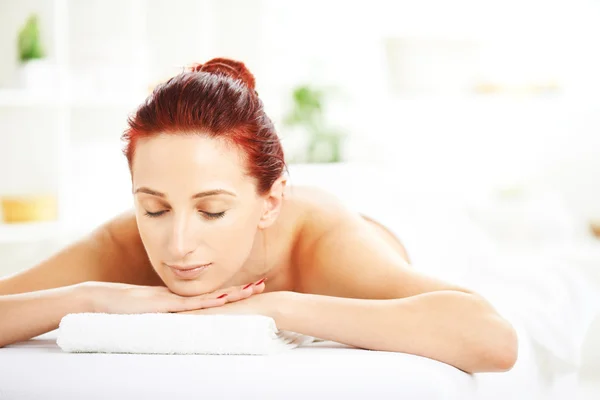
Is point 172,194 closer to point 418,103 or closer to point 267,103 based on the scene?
point 267,103

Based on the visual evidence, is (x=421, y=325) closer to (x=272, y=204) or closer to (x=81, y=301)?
(x=272, y=204)

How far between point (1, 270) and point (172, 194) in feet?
8.63

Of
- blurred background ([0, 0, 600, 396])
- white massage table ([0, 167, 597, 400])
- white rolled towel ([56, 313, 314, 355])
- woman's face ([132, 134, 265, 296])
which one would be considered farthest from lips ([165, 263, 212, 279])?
blurred background ([0, 0, 600, 396])

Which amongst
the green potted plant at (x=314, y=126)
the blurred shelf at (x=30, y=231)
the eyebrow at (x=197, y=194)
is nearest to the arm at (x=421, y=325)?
the eyebrow at (x=197, y=194)

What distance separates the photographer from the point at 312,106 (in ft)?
17.3

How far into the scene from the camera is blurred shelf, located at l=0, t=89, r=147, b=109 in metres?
4.05

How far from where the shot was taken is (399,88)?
5.38m

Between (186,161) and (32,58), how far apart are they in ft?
8.78

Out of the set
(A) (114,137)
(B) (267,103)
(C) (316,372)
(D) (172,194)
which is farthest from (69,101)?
(C) (316,372)

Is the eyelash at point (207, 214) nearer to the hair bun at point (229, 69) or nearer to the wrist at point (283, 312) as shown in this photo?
the wrist at point (283, 312)

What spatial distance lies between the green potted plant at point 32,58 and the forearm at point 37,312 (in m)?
2.54

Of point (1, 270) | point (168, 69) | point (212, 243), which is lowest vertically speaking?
point (1, 270)

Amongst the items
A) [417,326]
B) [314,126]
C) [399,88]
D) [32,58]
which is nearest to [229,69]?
[417,326]

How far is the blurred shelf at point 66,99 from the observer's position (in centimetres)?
405
